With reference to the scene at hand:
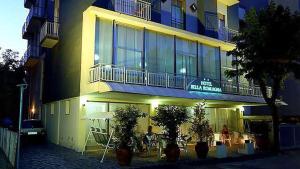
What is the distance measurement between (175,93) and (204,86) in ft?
7.45

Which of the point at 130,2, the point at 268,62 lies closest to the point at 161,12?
the point at 130,2

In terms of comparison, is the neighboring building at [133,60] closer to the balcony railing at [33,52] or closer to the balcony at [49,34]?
the balcony at [49,34]

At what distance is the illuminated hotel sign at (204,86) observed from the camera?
61.8ft

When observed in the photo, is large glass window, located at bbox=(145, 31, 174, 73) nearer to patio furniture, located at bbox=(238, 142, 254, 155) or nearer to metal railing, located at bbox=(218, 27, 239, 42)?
metal railing, located at bbox=(218, 27, 239, 42)

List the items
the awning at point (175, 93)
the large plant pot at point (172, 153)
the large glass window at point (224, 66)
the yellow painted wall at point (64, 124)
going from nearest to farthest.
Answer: the large plant pot at point (172, 153), the awning at point (175, 93), the yellow painted wall at point (64, 124), the large glass window at point (224, 66)

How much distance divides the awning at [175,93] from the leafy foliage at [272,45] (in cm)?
268

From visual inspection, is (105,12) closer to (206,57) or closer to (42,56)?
(206,57)

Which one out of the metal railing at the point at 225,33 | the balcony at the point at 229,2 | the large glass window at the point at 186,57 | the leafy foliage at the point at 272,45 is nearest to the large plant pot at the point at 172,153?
the leafy foliage at the point at 272,45

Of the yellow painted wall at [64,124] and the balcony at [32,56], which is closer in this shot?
the yellow painted wall at [64,124]

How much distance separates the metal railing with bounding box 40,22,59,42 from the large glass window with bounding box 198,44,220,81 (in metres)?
10.1

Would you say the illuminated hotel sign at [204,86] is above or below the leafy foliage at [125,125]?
above

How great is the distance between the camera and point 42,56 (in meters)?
26.0

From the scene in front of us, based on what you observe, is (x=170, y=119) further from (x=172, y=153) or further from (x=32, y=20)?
(x=32, y=20)

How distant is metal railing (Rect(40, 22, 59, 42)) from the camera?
21.1 m
